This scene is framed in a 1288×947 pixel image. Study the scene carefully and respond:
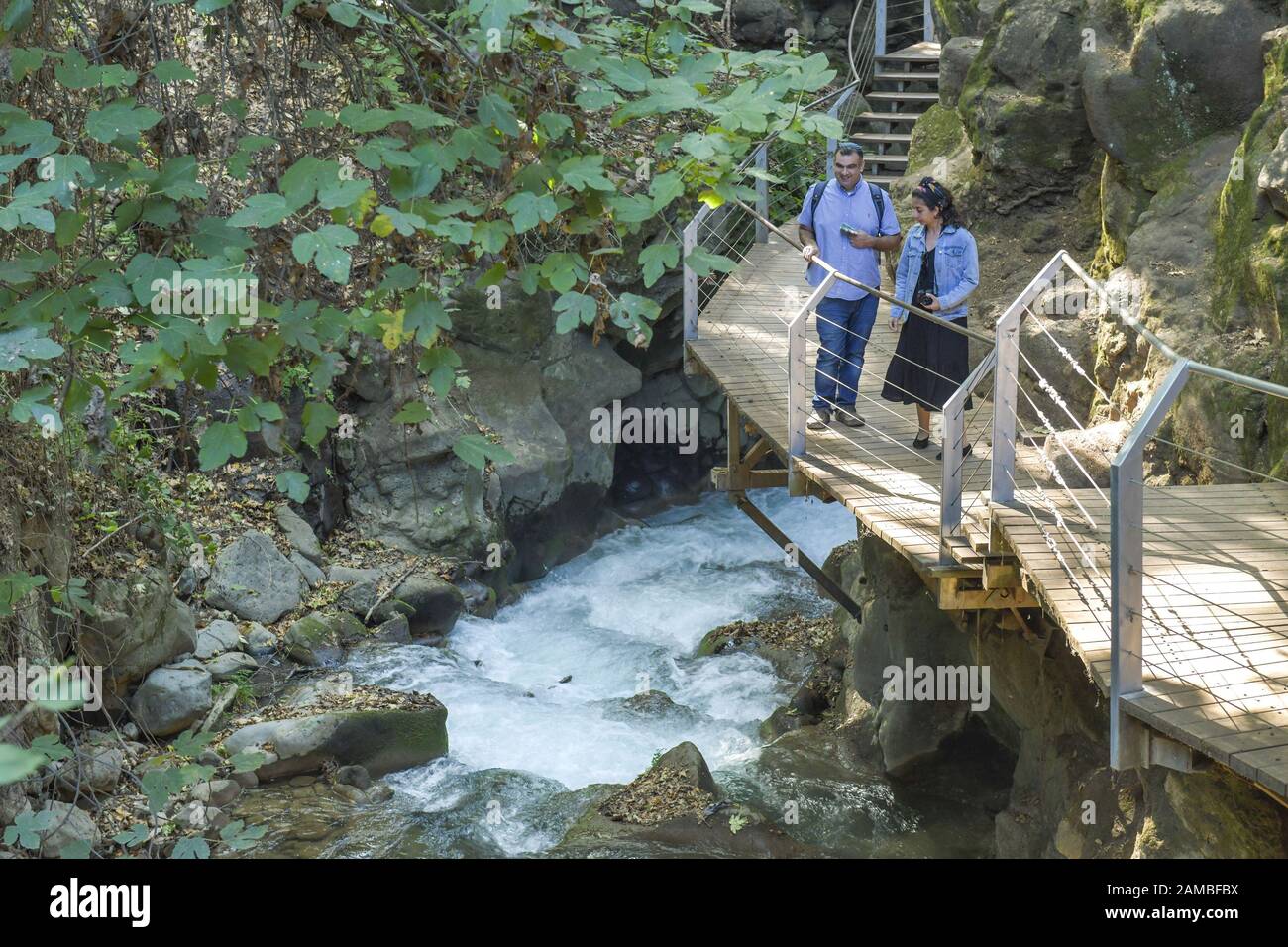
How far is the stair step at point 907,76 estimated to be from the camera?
50.0 feet

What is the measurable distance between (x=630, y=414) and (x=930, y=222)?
9.91 meters

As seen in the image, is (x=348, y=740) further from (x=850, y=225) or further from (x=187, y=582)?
(x=850, y=225)

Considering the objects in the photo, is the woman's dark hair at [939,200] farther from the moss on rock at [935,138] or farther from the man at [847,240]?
the moss on rock at [935,138]

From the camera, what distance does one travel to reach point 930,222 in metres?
7.17

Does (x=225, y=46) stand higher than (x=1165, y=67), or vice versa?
(x=1165, y=67)

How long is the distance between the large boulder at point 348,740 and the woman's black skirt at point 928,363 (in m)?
4.54

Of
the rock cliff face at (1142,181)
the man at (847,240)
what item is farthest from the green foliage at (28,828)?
the rock cliff face at (1142,181)

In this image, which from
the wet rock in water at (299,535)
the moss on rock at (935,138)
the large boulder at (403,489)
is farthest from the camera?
the large boulder at (403,489)

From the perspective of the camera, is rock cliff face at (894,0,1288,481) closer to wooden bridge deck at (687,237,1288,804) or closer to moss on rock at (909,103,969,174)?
moss on rock at (909,103,969,174)

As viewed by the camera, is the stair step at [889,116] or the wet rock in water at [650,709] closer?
the wet rock in water at [650,709]

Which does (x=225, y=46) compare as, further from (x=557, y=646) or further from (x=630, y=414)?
(x=630, y=414)

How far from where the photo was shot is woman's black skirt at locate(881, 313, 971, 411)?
733cm
